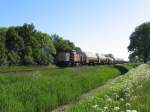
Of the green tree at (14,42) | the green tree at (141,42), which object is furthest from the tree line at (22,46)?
the green tree at (141,42)

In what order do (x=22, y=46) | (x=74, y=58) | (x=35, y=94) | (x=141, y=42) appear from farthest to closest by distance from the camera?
1. (x=141, y=42)
2. (x=22, y=46)
3. (x=74, y=58)
4. (x=35, y=94)

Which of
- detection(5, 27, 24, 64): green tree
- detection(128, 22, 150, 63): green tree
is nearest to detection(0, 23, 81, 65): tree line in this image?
detection(5, 27, 24, 64): green tree

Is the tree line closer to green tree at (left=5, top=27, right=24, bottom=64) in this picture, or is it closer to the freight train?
green tree at (left=5, top=27, right=24, bottom=64)

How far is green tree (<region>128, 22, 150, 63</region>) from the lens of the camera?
149m

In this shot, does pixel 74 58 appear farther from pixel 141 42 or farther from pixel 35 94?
pixel 141 42

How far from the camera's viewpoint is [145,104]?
563 inches

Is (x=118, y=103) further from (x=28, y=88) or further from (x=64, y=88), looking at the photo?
(x=64, y=88)

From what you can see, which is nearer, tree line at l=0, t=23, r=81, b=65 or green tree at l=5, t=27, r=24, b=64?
tree line at l=0, t=23, r=81, b=65

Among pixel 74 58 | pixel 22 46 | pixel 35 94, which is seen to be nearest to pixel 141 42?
pixel 22 46

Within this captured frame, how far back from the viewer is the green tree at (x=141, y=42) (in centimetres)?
14888

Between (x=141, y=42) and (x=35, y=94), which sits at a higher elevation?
(x=141, y=42)

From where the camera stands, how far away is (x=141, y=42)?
15212cm

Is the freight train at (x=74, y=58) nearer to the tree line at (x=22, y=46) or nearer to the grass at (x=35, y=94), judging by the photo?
the tree line at (x=22, y=46)

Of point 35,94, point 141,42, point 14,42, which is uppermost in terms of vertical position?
point 141,42
